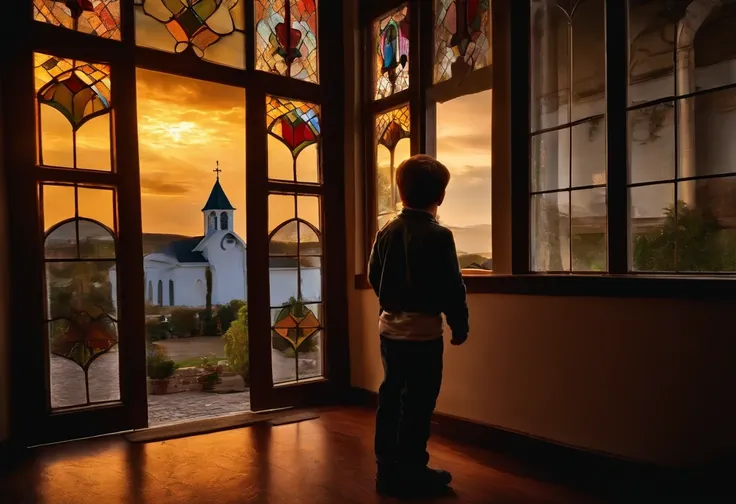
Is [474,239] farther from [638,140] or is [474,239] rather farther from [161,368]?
[161,368]

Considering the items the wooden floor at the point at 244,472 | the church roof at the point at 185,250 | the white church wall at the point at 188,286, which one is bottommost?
the wooden floor at the point at 244,472

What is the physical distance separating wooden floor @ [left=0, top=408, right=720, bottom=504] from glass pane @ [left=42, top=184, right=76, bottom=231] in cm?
108

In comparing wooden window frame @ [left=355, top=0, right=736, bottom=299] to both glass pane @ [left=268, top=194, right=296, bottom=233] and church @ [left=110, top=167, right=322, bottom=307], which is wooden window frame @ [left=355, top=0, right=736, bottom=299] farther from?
church @ [left=110, top=167, right=322, bottom=307]

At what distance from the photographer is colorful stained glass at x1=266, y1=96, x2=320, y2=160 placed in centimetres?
325

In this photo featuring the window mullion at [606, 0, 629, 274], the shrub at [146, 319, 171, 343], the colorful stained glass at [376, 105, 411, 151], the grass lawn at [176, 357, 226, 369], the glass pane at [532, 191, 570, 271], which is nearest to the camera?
the window mullion at [606, 0, 629, 274]

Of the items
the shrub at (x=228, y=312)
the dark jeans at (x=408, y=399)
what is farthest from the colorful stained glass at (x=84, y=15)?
the shrub at (x=228, y=312)

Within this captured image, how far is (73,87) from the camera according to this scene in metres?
2.67

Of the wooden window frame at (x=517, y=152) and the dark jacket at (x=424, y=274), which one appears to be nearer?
the dark jacket at (x=424, y=274)

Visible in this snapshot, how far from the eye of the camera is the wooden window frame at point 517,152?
2088 millimetres

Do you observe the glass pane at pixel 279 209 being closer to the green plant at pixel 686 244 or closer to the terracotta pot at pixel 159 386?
the green plant at pixel 686 244

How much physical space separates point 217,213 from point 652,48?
4635mm

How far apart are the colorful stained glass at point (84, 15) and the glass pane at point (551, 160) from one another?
2201 mm

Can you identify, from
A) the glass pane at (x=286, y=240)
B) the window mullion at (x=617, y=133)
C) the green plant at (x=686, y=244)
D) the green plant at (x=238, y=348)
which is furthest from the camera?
the green plant at (x=238, y=348)

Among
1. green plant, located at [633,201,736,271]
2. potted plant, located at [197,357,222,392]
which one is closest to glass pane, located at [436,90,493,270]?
green plant, located at [633,201,736,271]
